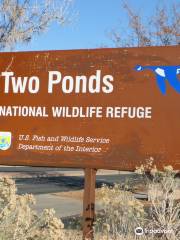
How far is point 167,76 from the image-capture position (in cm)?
770

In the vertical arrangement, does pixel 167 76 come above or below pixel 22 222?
above

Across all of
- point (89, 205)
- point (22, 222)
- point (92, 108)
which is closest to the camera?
point (22, 222)

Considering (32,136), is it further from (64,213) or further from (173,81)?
(64,213)

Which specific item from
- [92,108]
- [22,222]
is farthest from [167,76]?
[22,222]

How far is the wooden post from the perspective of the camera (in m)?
7.67

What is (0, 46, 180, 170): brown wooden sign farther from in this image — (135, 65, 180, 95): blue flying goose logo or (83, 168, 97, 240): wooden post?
(83, 168, 97, 240): wooden post

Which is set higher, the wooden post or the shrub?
the wooden post

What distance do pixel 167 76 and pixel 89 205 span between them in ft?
6.81

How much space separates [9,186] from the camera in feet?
18.9

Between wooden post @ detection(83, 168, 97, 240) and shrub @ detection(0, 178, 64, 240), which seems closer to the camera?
shrub @ detection(0, 178, 64, 240)

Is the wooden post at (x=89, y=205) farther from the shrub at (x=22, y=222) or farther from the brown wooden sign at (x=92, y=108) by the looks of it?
the shrub at (x=22, y=222)

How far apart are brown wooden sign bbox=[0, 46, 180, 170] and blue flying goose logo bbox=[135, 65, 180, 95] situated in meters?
0.01

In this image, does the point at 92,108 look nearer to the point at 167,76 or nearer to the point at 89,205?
the point at 167,76

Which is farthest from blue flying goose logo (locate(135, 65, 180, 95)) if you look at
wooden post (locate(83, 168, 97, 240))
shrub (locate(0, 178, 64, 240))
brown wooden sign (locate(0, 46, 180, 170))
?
shrub (locate(0, 178, 64, 240))
